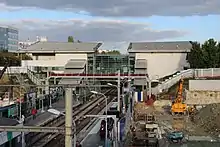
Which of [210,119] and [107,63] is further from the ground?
[107,63]

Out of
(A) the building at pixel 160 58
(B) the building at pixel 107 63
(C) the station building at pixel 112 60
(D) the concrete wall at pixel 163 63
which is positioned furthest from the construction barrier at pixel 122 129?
(B) the building at pixel 107 63

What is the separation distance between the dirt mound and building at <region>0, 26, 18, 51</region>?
357ft

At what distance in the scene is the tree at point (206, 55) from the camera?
6191cm

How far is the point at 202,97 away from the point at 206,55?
14491mm

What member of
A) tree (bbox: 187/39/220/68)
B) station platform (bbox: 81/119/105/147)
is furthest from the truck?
tree (bbox: 187/39/220/68)

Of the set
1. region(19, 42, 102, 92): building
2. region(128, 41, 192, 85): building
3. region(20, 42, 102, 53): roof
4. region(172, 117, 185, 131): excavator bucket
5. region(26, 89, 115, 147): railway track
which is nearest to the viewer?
region(26, 89, 115, 147): railway track

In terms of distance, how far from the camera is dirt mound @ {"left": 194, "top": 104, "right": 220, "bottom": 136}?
1399 inches

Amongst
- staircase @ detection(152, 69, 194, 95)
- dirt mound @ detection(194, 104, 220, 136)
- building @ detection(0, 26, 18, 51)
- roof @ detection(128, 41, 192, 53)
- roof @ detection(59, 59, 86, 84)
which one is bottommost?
dirt mound @ detection(194, 104, 220, 136)

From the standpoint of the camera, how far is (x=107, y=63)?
241 feet

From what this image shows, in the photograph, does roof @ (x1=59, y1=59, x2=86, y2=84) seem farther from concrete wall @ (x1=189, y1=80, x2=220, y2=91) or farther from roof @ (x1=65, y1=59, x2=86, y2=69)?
concrete wall @ (x1=189, y1=80, x2=220, y2=91)

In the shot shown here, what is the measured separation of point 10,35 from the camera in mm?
149125

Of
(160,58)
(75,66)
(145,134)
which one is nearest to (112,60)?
(75,66)

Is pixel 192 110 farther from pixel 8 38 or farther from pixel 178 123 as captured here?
pixel 8 38

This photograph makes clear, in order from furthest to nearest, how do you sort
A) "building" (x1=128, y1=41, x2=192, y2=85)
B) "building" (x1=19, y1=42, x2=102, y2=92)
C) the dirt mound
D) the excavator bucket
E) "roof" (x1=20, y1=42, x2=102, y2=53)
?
"roof" (x1=20, y1=42, x2=102, y2=53)
"building" (x1=128, y1=41, x2=192, y2=85)
"building" (x1=19, y1=42, x2=102, y2=92)
the excavator bucket
the dirt mound
